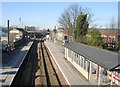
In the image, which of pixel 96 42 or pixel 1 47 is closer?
pixel 96 42

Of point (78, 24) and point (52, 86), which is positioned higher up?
point (78, 24)

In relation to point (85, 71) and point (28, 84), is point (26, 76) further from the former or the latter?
point (85, 71)

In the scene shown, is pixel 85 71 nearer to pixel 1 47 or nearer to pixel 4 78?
pixel 4 78

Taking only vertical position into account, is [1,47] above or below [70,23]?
below

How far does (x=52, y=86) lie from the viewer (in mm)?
17312

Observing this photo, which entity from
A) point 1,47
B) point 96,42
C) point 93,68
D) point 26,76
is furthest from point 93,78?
point 1,47

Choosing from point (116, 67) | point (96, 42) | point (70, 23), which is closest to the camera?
point (116, 67)

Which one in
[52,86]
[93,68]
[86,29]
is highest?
[86,29]

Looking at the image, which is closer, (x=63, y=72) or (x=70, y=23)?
(x=63, y=72)

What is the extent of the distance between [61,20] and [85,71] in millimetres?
43360

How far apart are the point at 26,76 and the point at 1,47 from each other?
18180 mm

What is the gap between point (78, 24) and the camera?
146 ft

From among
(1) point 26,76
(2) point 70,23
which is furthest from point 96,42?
(2) point 70,23

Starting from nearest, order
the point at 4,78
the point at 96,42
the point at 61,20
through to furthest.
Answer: the point at 4,78
the point at 96,42
the point at 61,20
